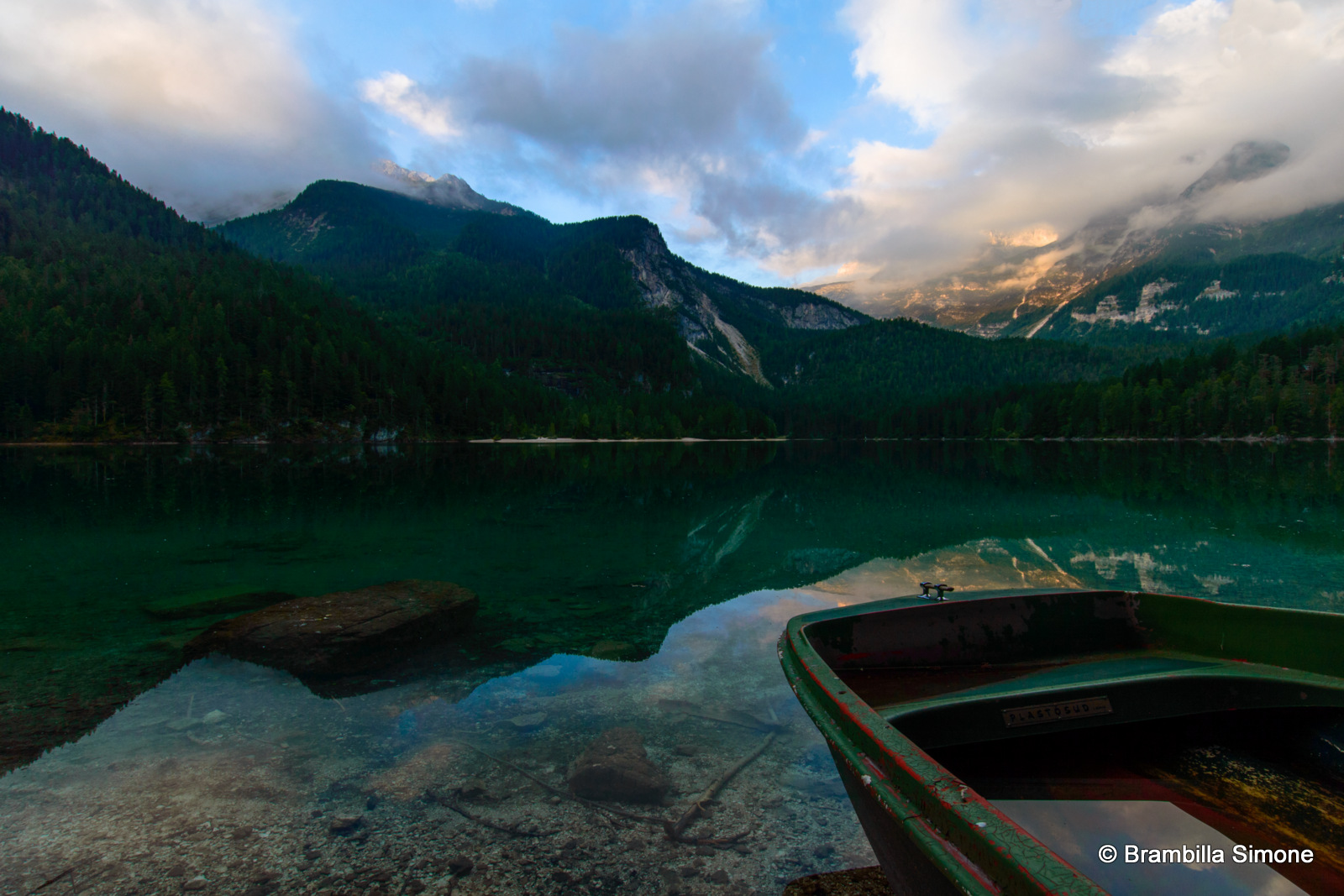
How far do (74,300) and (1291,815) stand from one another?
176m

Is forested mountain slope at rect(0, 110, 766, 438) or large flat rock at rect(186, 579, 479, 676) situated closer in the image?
large flat rock at rect(186, 579, 479, 676)

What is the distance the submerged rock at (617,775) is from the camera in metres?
6.43

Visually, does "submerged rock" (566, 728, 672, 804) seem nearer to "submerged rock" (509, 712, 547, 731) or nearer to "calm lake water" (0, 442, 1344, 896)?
"calm lake water" (0, 442, 1344, 896)

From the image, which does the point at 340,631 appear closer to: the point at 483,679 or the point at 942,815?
the point at 483,679

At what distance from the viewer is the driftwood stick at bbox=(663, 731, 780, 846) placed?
575cm

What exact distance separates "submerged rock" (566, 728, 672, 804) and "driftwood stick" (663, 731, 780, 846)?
15.9 inches

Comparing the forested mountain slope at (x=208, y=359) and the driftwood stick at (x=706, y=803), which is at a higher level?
the forested mountain slope at (x=208, y=359)

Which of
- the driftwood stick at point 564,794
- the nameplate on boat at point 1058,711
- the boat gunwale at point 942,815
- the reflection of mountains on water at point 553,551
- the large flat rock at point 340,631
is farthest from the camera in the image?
the reflection of mountains on water at point 553,551

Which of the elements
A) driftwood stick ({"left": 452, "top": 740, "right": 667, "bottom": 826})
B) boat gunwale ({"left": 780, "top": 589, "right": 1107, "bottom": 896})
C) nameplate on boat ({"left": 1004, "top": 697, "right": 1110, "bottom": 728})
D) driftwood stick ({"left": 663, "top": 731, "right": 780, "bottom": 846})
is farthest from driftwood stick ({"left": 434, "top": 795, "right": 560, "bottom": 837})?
nameplate on boat ({"left": 1004, "top": 697, "right": 1110, "bottom": 728})

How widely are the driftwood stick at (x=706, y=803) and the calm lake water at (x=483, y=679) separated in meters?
0.13

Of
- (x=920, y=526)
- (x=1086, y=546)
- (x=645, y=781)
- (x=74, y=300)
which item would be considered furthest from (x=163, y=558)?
(x=74, y=300)

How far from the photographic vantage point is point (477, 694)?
357 inches

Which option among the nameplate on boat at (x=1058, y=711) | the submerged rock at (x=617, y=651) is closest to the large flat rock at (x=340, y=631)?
the submerged rock at (x=617, y=651)

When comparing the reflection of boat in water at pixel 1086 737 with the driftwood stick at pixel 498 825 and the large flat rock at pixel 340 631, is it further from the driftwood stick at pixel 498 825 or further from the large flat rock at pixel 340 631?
the large flat rock at pixel 340 631
